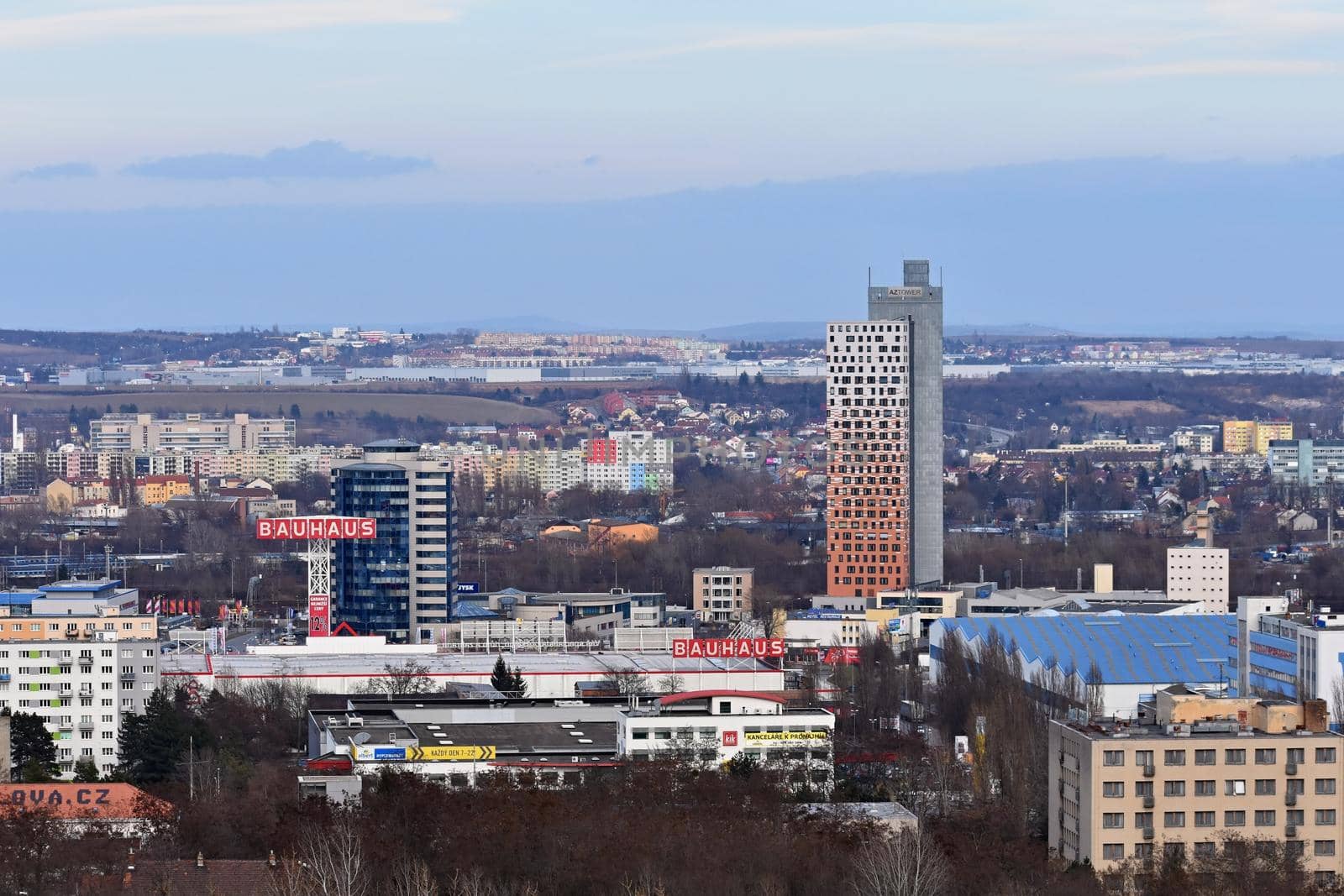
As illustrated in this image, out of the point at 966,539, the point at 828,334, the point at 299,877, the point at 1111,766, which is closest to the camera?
the point at 299,877

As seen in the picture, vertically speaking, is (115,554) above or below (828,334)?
below

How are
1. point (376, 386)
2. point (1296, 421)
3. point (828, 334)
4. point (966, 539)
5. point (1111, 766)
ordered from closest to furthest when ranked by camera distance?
point (1111, 766) → point (828, 334) → point (966, 539) → point (1296, 421) → point (376, 386)

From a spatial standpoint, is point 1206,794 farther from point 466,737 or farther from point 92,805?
point 92,805

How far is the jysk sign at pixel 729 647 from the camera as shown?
51250 mm

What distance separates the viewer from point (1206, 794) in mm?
32844

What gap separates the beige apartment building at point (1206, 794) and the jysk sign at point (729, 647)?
1821 cm

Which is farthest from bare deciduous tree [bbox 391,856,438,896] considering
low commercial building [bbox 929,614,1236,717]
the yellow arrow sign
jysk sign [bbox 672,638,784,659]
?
jysk sign [bbox 672,638,784,659]

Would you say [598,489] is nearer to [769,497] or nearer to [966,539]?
[769,497]

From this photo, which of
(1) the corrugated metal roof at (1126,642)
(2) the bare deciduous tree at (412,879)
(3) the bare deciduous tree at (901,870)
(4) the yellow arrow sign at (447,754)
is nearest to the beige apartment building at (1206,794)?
(3) the bare deciduous tree at (901,870)

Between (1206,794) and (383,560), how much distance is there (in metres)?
33.1

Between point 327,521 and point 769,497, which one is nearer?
point 327,521

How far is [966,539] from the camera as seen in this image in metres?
85.4

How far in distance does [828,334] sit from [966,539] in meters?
13.7

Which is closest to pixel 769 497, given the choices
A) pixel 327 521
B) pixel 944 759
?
Answer: pixel 327 521
